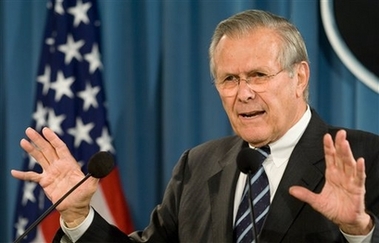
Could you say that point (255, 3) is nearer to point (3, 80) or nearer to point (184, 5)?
point (184, 5)

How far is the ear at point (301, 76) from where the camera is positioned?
7.04 feet

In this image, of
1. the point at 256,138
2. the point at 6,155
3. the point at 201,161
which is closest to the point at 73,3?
the point at 6,155

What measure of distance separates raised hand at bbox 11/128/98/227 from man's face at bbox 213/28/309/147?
457 millimetres

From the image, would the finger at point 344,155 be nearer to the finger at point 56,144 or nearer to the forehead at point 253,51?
the forehead at point 253,51

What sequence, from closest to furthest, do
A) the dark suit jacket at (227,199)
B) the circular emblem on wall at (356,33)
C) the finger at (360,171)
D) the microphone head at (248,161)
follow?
the finger at (360,171)
the microphone head at (248,161)
the dark suit jacket at (227,199)
the circular emblem on wall at (356,33)

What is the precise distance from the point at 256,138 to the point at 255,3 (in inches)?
31.0

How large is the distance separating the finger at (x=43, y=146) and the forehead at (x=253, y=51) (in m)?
0.55

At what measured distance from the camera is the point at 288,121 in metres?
2.11

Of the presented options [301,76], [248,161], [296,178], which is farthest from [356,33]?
[248,161]

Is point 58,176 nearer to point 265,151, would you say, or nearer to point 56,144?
point 56,144

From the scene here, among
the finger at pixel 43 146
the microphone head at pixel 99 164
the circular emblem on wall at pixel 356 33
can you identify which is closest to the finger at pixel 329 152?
the microphone head at pixel 99 164

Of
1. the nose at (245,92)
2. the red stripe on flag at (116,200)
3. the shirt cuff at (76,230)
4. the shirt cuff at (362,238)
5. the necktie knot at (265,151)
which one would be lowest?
the red stripe on flag at (116,200)

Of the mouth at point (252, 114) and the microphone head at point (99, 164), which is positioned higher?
the mouth at point (252, 114)

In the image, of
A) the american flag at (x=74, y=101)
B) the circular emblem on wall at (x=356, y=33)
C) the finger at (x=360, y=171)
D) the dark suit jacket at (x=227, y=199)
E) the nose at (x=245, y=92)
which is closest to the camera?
the finger at (x=360, y=171)
